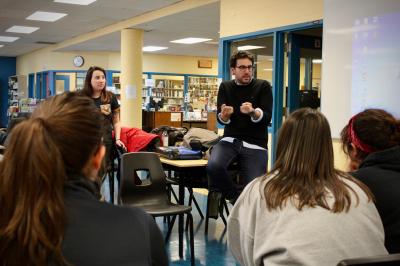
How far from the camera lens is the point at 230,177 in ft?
12.8

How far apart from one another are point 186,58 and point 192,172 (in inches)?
444

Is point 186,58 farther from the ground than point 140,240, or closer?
farther from the ground

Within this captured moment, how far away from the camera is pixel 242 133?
3939mm

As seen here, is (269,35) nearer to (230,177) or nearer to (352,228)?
(230,177)

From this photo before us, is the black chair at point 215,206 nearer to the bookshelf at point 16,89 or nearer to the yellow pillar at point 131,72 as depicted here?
the yellow pillar at point 131,72

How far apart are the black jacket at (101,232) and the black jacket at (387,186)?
3.05 ft

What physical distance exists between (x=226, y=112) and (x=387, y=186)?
2173 millimetres

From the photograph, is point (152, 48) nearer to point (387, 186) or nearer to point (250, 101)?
point (250, 101)

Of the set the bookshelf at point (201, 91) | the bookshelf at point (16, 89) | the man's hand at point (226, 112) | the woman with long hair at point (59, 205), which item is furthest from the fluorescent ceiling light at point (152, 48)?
the woman with long hair at point (59, 205)

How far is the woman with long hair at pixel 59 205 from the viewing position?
1.05m

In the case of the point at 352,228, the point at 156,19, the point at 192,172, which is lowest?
the point at 192,172

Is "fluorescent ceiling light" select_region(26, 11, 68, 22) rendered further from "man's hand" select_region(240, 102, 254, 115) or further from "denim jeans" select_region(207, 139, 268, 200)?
"man's hand" select_region(240, 102, 254, 115)

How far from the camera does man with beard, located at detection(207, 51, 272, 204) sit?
3871 mm

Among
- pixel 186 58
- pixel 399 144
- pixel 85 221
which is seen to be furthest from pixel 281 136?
pixel 186 58
